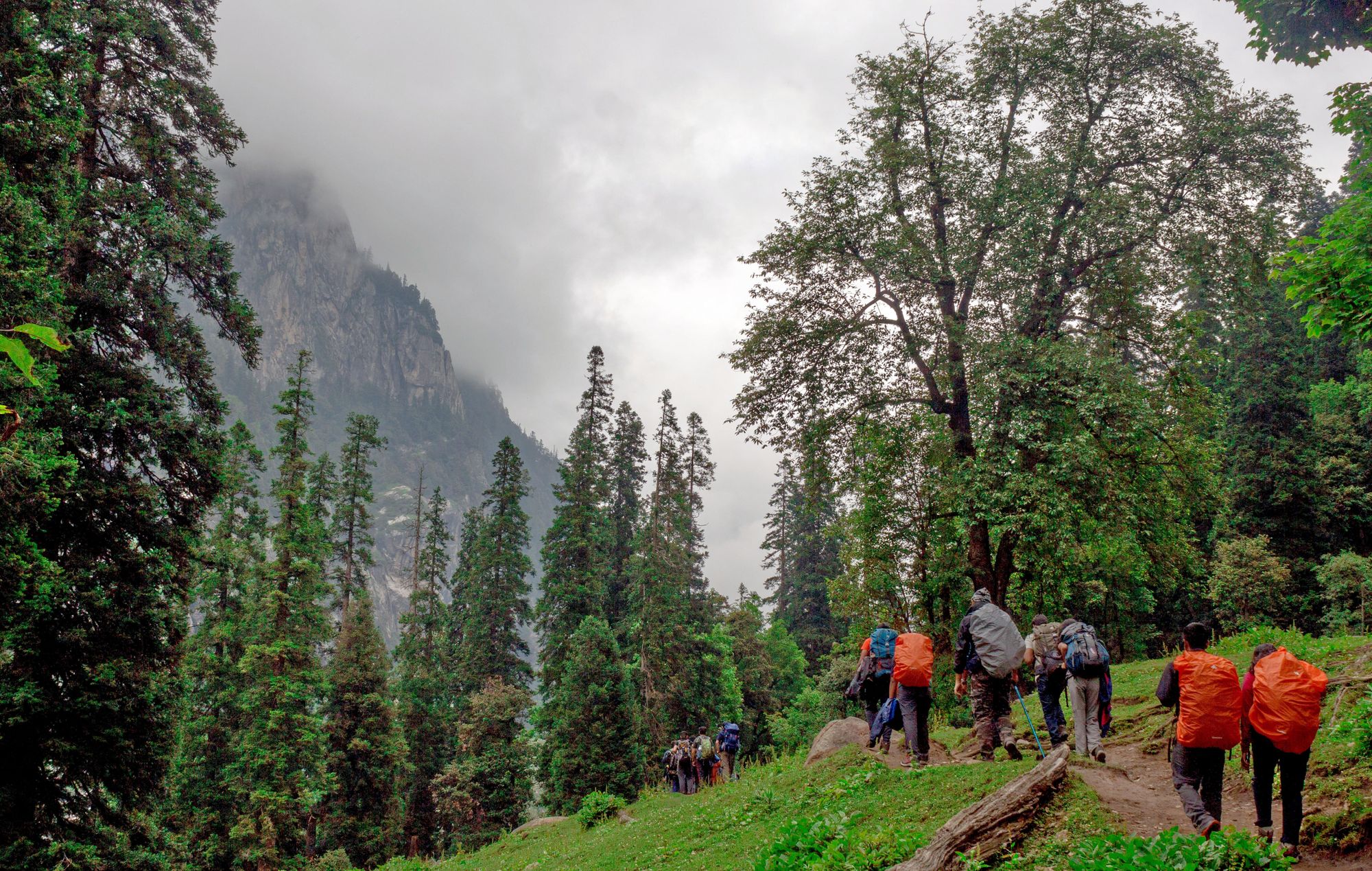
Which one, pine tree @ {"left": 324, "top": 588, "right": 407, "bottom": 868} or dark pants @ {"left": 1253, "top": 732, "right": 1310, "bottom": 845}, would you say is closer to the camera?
dark pants @ {"left": 1253, "top": 732, "right": 1310, "bottom": 845}

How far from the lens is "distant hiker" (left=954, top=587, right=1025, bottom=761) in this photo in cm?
891

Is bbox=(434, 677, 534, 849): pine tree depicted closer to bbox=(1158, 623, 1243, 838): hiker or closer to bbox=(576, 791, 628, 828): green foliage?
bbox=(576, 791, 628, 828): green foliage

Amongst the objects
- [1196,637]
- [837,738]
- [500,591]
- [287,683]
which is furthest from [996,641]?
[500,591]

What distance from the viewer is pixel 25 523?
9.20 meters

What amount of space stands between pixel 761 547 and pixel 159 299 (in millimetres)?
51239

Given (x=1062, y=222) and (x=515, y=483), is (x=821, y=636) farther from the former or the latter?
(x=1062, y=222)

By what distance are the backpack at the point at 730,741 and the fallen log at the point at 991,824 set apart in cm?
1434

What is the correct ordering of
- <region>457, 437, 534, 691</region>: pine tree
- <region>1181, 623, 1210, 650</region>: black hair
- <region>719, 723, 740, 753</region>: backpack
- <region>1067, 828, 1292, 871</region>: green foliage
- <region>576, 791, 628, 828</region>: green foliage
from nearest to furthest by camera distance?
1. <region>1067, 828, 1292, 871</region>: green foliage
2. <region>1181, 623, 1210, 650</region>: black hair
3. <region>576, 791, 628, 828</region>: green foliage
4. <region>719, 723, 740, 753</region>: backpack
5. <region>457, 437, 534, 691</region>: pine tree

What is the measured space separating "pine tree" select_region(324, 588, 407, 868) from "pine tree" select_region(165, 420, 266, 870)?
380 cm

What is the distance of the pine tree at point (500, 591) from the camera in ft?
126

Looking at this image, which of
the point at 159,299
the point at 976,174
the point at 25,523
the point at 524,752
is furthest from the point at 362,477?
the point at 976,174

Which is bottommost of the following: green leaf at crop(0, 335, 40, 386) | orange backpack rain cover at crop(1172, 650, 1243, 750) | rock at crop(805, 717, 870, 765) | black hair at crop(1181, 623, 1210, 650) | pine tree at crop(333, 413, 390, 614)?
rock at crop(805, 717, 870, 765)

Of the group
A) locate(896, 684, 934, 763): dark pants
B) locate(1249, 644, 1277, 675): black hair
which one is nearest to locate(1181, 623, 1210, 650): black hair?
locate(1249, 644, 1277, 675): black hair

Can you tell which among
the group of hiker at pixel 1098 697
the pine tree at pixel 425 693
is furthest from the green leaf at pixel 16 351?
the pine tree at pixel 425 693
